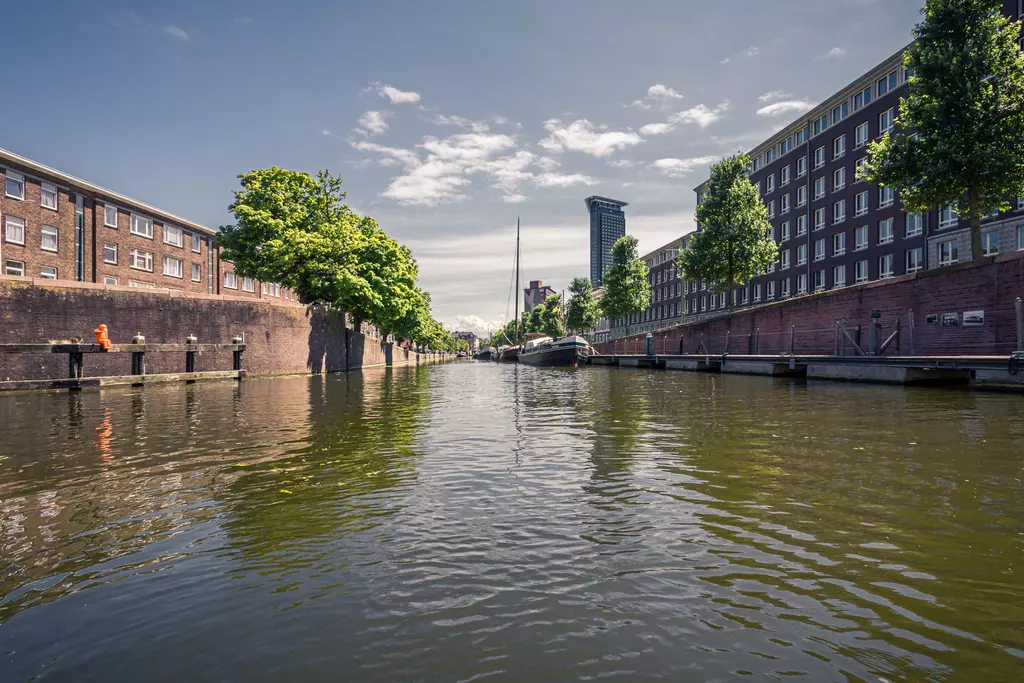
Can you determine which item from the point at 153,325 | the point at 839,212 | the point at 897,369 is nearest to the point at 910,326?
the point at 897,369

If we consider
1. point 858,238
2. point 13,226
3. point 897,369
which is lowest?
point 897,369

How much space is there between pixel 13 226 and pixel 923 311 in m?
52.5

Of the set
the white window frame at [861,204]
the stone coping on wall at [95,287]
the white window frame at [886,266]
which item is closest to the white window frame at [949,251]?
the white window frame at [886,266]

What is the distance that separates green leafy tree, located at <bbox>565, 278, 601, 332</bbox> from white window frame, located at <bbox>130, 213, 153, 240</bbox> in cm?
6332

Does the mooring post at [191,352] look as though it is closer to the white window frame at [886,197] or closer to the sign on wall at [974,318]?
the sign on wall at [974,318]

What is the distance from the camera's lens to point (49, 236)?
3775 centimetres

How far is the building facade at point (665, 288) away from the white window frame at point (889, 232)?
38911mm

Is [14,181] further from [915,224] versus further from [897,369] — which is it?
[915,224]

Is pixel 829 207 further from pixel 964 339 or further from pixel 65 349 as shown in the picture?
pixel 65 349

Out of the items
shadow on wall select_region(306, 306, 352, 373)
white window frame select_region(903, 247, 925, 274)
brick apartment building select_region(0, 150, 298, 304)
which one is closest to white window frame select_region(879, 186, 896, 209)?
white window frame select_region(903, 247, 925, 274)

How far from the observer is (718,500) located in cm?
615

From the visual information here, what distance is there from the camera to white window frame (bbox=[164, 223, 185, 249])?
48.7 meters

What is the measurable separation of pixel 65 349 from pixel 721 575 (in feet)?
79.8

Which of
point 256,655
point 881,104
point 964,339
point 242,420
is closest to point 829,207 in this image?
point 881,104
